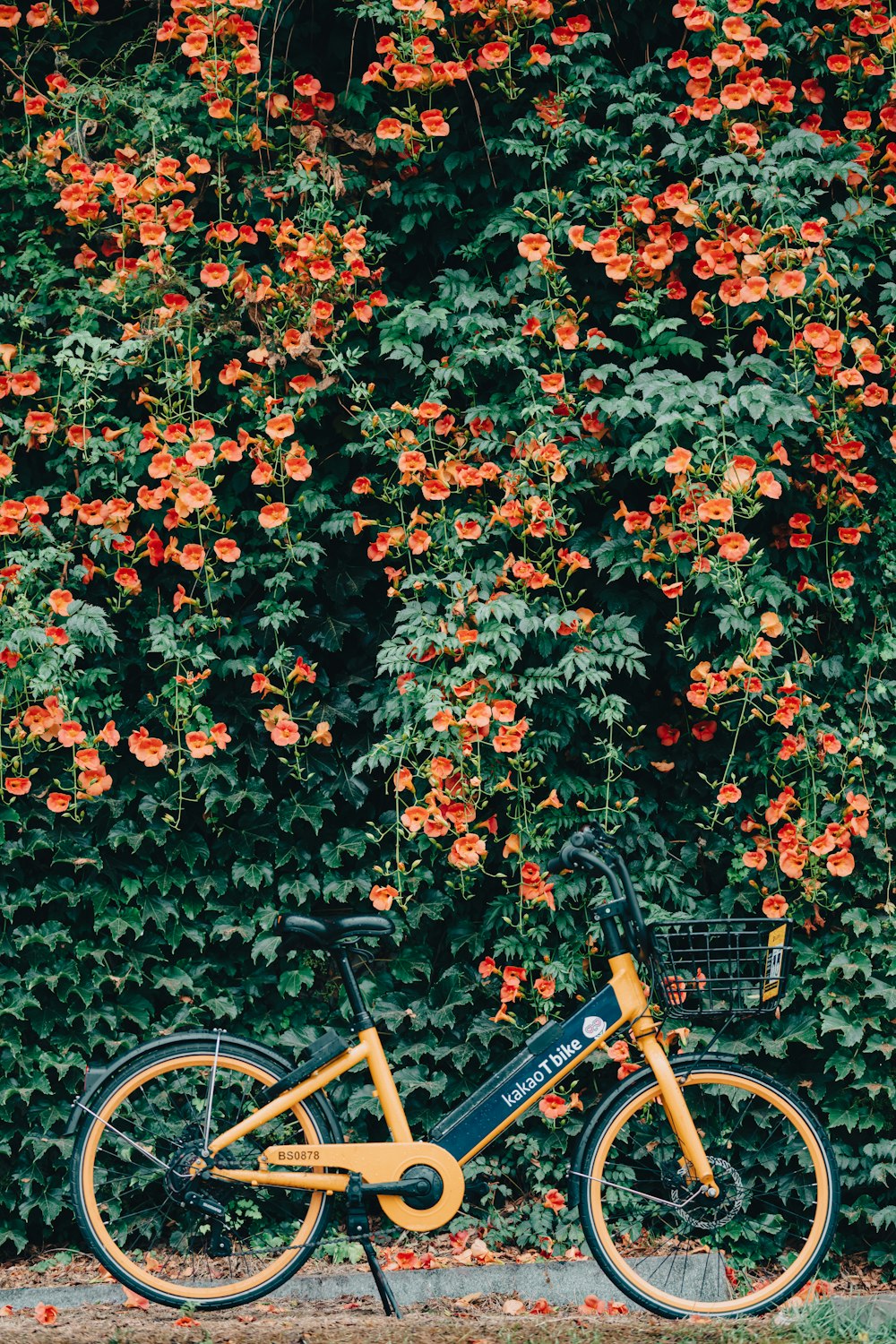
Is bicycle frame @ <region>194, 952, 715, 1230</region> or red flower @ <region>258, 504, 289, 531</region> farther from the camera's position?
red flower @ <region>258, 504, 289, 531</region>

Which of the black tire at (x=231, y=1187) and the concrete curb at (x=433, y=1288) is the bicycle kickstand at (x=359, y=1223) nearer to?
the black tire at (x=231, y=1187)

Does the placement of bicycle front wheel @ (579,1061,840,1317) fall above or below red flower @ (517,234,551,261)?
below

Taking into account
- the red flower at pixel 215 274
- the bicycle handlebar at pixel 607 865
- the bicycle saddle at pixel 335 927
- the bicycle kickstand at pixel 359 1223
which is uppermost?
the red flower at pixel 215 274

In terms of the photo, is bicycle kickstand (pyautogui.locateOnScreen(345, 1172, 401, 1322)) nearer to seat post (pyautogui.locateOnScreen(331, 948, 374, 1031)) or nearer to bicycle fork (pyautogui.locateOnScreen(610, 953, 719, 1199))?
seat post (pyautogui.locateOnScreen(331, 948, 374, 1031))

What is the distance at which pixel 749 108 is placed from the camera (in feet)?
13.0

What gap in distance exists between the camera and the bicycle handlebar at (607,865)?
324cm

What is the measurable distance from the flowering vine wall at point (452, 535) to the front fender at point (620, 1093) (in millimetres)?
555

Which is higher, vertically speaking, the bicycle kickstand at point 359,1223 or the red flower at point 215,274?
the red flower at point 215,274

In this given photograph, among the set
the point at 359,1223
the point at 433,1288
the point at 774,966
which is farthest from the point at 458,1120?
the point at 774,966

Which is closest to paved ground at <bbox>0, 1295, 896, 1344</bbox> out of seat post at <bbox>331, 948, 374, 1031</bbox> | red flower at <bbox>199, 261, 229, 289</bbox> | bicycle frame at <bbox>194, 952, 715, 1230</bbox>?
bicycle frame at <bbox>194, 952, 715, 1230</bbox>

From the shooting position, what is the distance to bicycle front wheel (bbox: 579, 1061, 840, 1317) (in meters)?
3.26

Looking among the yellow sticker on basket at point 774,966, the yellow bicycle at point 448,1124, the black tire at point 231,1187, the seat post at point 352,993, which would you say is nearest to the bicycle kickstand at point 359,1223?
the yellow bicycle at point 448,1124

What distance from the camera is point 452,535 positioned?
394 centimetres

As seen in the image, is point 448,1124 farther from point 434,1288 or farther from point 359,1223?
point 434,1288
